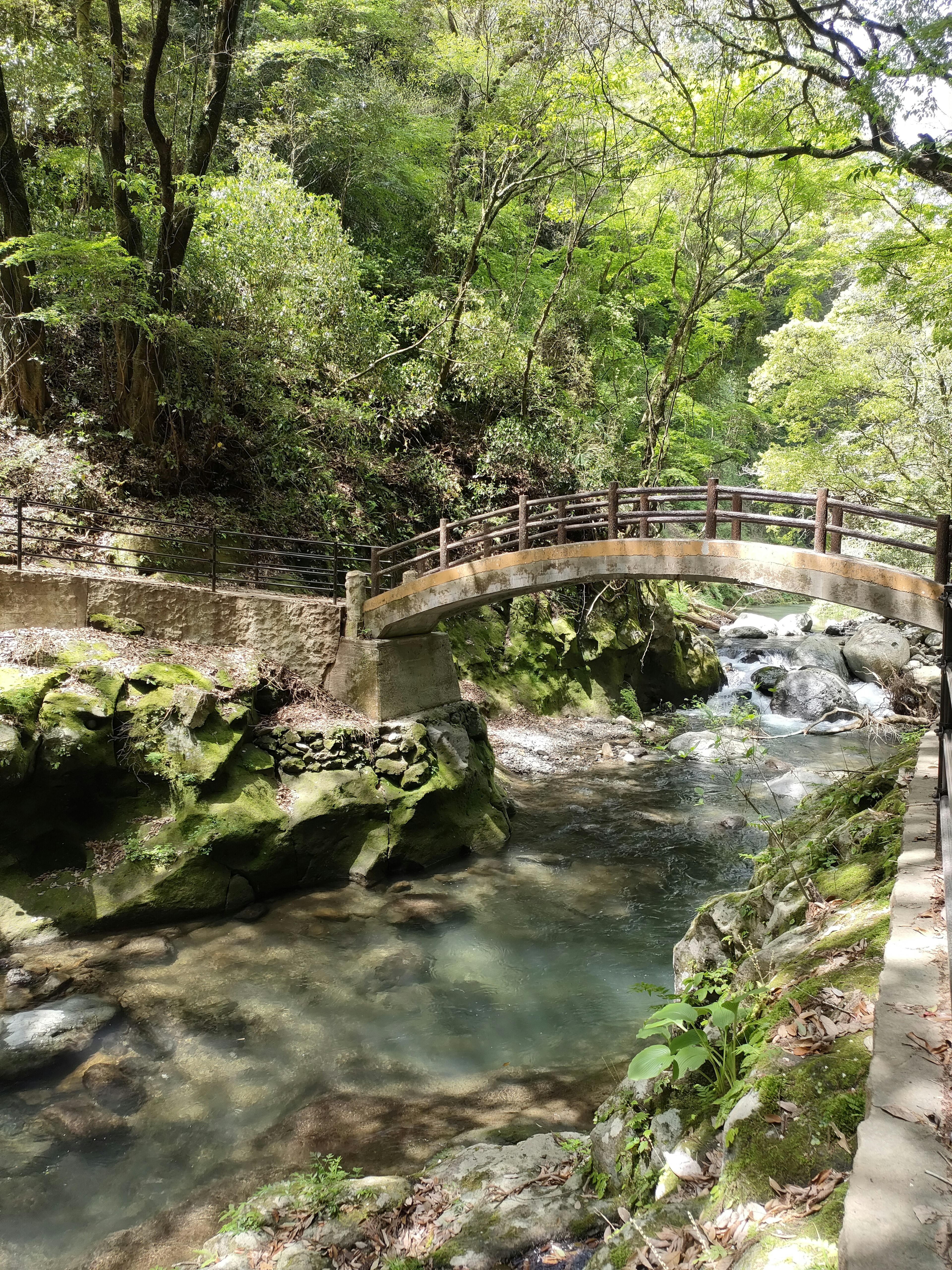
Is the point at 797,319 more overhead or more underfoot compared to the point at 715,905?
more overhead

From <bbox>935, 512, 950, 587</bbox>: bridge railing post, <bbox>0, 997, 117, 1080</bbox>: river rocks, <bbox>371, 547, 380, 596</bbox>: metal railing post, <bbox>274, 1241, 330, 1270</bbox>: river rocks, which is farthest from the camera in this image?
<bbox>371, 547, 380, 596</bbox>: metal railing post

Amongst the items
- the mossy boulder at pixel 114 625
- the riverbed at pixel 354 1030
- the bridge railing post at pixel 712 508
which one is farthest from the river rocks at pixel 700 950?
the mossy boulder at pixel 114 625

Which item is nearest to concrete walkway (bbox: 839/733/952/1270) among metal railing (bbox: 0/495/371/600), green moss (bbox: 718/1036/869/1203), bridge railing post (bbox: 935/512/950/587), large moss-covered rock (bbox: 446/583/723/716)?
green moss (bbox: 718/1036/869/1203)

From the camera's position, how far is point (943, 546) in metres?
6.69

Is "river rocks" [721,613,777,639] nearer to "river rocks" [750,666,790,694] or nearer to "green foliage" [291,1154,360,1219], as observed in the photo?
"river rocks" [750,666,790,694]

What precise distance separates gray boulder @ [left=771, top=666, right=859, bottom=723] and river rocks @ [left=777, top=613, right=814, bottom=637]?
6.85 m

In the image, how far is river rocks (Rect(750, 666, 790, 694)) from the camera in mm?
18484

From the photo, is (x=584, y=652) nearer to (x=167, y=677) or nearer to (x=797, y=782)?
(x=797, y=782)

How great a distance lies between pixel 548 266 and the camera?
880 inches

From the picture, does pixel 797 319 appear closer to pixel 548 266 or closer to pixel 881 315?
pixel 881 315

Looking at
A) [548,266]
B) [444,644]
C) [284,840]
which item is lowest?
[284,840]

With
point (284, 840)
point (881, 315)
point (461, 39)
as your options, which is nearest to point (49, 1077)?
point (284, 840)

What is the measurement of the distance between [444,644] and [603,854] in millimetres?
3876

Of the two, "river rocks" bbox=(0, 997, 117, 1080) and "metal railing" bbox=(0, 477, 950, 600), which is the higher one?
"metal railing" bbox=(0, 477, 950, 600)
